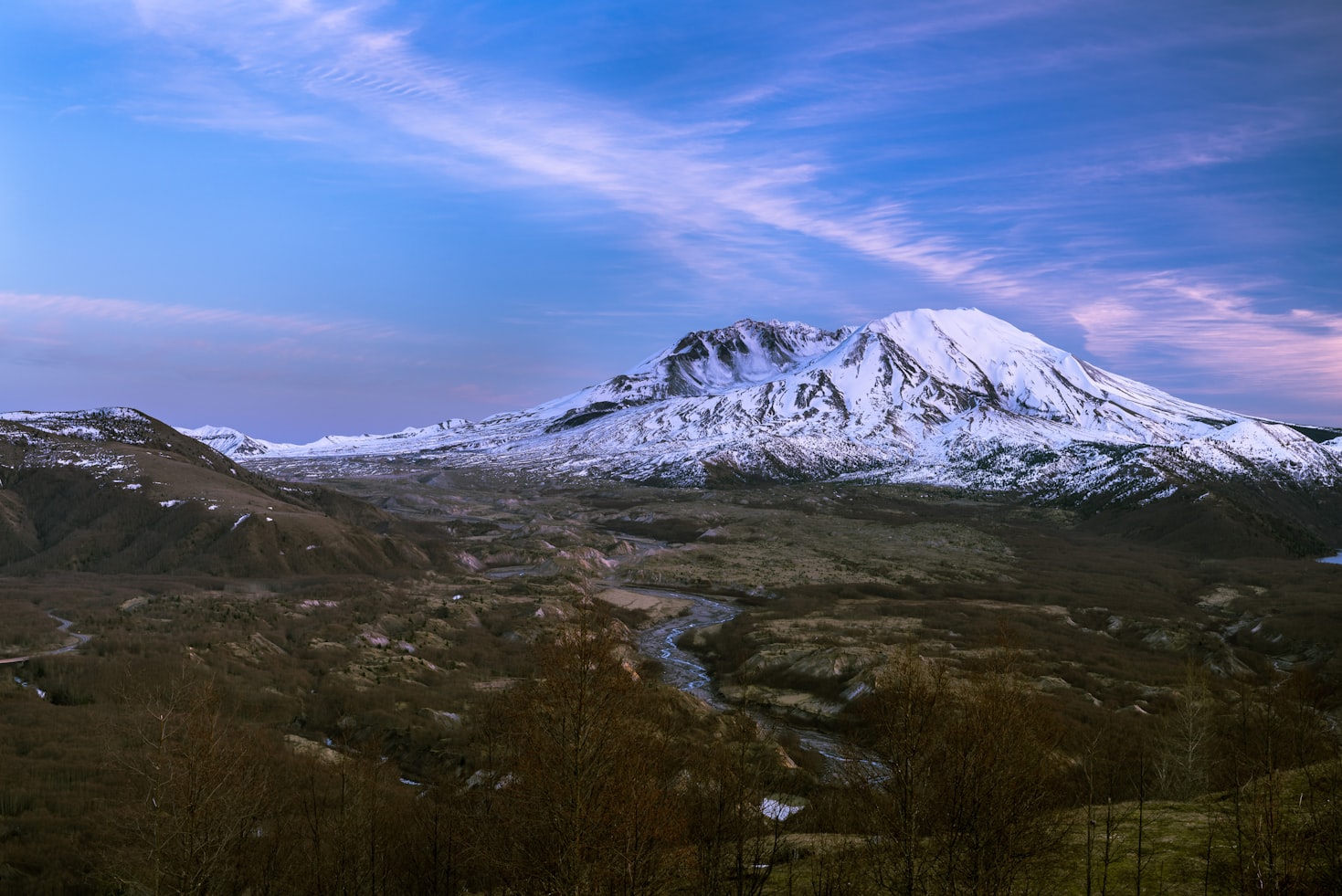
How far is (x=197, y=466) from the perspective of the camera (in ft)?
322

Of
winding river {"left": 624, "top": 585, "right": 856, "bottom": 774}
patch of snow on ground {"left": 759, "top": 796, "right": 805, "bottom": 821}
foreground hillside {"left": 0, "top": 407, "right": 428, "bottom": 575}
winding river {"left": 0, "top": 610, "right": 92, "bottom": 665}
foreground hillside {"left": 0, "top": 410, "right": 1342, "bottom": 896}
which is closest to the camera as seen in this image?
foreground hillside {"left": 0, "top": 410, "right": 1342, "bottom": 896}

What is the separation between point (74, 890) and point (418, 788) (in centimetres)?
1363

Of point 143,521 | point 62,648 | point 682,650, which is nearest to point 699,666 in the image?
point 682,650

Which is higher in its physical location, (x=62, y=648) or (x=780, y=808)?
(x=62, y=648)

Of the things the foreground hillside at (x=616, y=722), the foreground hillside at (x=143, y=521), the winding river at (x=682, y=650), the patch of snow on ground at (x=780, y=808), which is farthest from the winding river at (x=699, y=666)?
the foreground hillside at (x=143, y=521)

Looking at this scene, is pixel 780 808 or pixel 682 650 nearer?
pixel 780 808

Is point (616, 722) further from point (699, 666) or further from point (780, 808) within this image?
point (699, 666)

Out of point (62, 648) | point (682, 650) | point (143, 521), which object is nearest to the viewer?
point (62, 648)

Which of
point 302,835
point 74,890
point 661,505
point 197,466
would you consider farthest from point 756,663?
point 661,505

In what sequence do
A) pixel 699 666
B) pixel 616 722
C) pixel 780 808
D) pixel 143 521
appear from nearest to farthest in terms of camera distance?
pixel 616 722
pixel 780 808
pixel 699 666
pixel 143 521

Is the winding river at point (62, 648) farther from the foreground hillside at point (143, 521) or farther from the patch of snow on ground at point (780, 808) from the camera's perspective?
the patch of snow on ground at point (780, 808)

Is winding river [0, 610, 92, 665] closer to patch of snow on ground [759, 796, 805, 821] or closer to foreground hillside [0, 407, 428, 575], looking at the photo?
foreground hillside [0, 407, 428, 575]

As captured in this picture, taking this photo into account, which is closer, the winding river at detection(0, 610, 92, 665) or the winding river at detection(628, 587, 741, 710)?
the winding river at detection(0, 610, 92, 665)

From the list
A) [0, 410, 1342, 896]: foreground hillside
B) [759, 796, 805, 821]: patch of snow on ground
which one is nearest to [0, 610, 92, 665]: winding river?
[0, 410, 1342, 896]: foreground hillside
